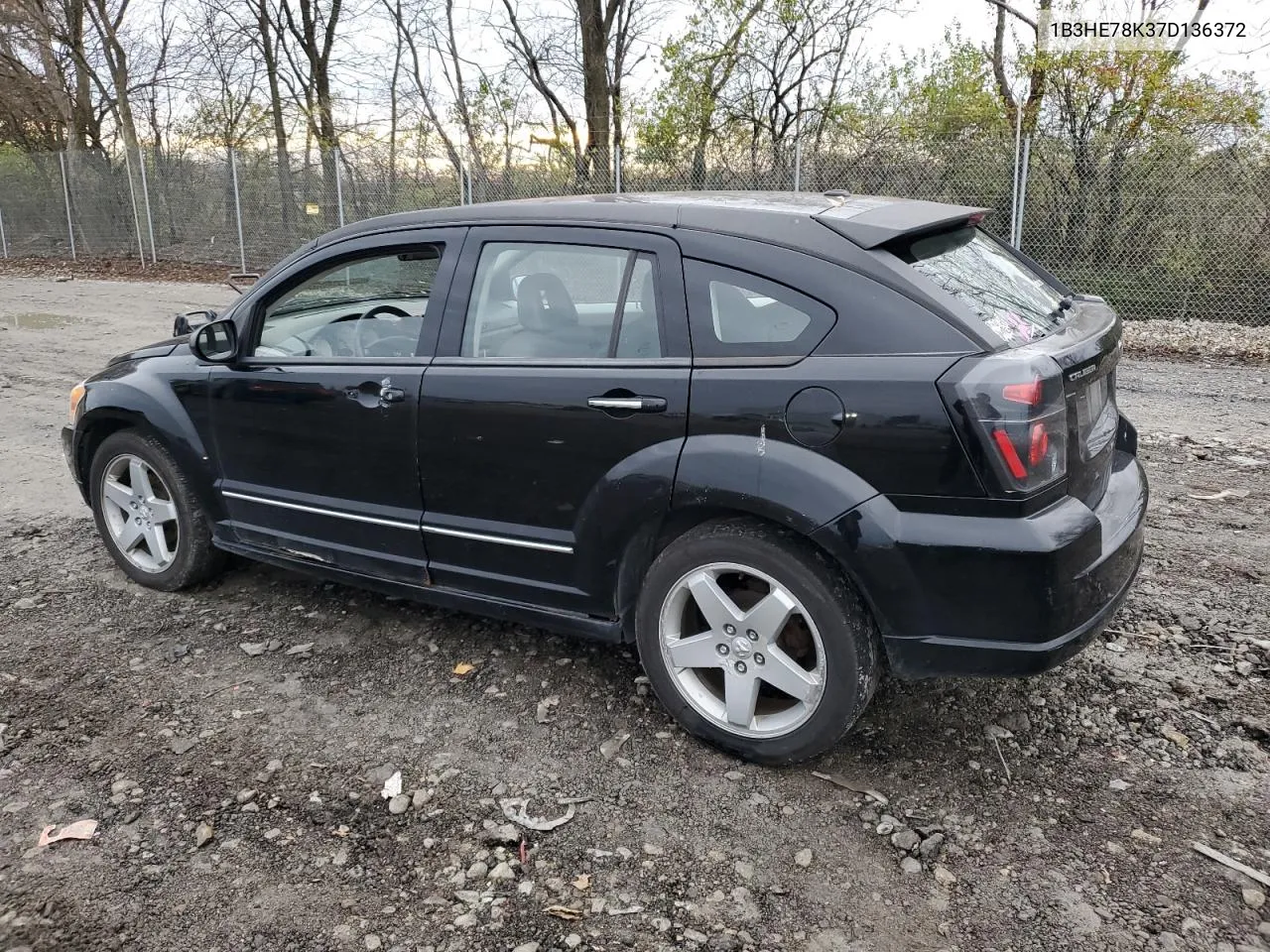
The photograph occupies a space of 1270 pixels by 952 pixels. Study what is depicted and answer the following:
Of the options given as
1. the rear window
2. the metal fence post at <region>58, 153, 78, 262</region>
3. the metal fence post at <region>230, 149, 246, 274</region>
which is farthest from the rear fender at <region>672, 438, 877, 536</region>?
the metal fence post at <region>58, 153, 78, 262</region>

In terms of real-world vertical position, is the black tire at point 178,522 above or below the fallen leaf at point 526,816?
above

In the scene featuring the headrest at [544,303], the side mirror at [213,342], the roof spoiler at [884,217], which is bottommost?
the side mirror at [213,342]

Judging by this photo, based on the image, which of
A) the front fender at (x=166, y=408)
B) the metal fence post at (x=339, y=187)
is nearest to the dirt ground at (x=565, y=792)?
the front fender at (x=166, y=408)

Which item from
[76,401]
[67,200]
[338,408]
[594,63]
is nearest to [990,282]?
[338,408]

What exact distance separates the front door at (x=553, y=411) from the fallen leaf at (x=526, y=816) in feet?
2.29

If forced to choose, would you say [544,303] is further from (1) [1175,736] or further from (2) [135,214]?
(2) [135,214]

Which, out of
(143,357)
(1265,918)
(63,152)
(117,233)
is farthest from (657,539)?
(63,152)

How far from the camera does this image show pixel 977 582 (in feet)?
8.70

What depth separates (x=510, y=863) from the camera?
104 inches

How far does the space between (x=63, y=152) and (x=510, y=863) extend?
24.8 meters

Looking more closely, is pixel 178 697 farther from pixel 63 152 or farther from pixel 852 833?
pixel 63 152

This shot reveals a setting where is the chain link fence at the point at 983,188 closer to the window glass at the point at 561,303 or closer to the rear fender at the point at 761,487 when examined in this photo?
the window glass at the point at 561,303

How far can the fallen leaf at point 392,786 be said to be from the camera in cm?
295

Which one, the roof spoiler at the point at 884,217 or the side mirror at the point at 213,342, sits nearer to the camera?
the roof spoiler at the point at 884,217
